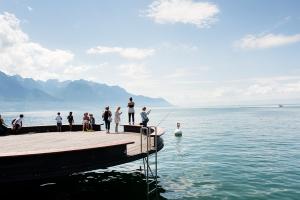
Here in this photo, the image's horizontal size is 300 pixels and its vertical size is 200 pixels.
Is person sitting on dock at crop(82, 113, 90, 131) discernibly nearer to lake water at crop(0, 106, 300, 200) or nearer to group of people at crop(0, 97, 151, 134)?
group of people at crop(0, 97, 151, 134)

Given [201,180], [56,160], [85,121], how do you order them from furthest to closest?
1. [85,121]
2. [201,180]
3. [56,160]

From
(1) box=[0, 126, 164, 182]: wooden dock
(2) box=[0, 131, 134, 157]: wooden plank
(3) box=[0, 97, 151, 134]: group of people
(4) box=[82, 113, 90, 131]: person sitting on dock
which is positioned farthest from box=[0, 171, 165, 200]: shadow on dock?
(4) box=[82, 113, 90, 131]: person sitting on dock

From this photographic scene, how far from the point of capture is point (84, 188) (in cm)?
2094

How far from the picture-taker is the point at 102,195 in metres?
19.2

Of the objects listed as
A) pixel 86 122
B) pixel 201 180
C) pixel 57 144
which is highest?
pixel 86 122

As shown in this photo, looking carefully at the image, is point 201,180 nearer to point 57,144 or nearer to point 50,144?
point 57,144

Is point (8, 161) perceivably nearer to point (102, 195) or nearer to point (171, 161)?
point (102, 195)

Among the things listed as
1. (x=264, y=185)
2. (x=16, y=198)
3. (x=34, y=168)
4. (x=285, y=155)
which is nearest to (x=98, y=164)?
(x=34, y=168)

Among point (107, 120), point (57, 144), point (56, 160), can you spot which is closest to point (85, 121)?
point (107, 120)

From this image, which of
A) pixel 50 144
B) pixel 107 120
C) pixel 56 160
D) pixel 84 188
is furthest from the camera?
pixel 107 120

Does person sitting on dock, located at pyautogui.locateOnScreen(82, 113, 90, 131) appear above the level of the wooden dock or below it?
above

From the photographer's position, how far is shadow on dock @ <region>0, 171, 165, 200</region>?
18922mm


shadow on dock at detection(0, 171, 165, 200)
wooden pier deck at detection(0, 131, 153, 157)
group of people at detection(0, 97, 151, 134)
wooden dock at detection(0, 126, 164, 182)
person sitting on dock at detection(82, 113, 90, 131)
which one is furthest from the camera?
person sitting on dock at detection(82, 113, 90, 131)

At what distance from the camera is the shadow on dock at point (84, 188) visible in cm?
1892
